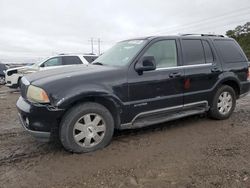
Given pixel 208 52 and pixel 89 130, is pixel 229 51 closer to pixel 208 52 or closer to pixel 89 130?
pixel 208 52

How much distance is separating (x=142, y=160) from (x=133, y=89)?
3.94ft

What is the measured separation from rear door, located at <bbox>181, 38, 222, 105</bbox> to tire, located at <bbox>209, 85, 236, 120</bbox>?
9.3 inches

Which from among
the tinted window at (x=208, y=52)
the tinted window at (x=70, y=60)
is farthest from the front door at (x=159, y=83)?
the tinted window at (x=70, y=60)

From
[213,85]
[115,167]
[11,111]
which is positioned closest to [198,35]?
[213,85]

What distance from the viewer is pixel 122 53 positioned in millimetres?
5012

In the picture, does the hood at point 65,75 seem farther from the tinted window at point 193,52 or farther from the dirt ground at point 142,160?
the tinted window at point 193,52

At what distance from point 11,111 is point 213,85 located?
5.23m

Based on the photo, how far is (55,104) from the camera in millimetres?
3807

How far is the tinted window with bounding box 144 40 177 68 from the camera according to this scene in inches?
190

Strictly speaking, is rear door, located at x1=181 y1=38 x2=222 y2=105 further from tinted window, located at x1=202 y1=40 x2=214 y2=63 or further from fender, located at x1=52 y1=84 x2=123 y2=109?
fender, located at x1=52 y1=84 x2=123 y2=109

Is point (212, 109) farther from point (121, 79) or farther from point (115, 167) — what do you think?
point (115, 167)

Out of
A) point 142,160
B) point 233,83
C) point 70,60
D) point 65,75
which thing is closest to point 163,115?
point 142,160

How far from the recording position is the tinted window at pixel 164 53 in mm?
4816

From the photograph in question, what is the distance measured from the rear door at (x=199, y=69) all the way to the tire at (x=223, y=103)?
0.78ft
